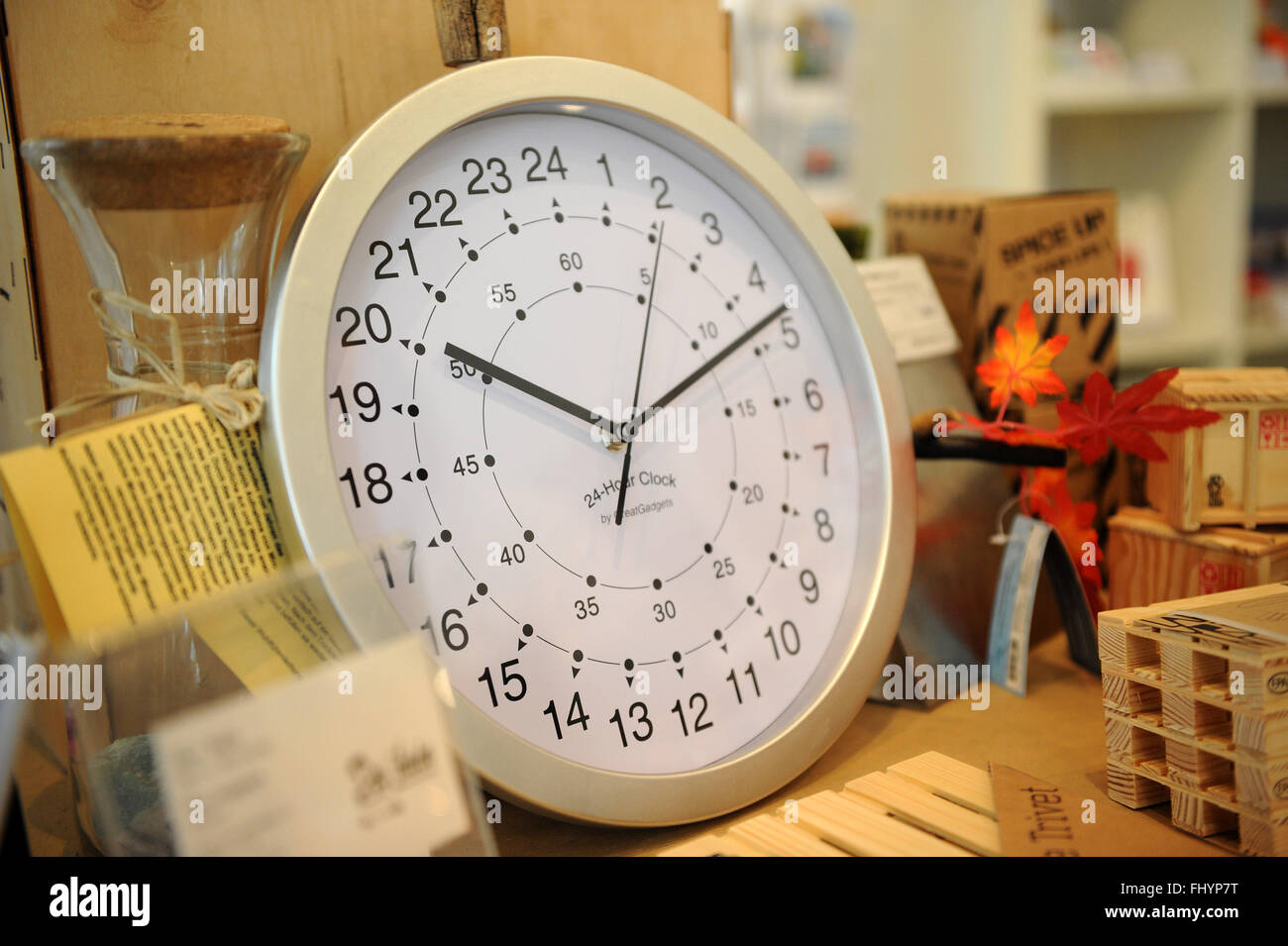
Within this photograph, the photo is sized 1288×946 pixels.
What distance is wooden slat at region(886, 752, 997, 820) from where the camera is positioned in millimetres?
752

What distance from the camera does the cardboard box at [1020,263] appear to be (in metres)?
1.21

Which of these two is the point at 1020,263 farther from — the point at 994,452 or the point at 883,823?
the point at 883,823

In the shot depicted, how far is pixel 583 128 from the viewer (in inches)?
32.5

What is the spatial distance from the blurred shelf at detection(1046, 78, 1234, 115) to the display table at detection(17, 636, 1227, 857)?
8.88 feet

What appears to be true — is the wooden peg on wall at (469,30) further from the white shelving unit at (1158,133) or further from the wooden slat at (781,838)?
the white shelving unit at (1158,133)

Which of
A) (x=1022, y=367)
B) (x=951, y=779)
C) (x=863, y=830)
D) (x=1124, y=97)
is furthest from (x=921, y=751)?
(x=1124, y=97)

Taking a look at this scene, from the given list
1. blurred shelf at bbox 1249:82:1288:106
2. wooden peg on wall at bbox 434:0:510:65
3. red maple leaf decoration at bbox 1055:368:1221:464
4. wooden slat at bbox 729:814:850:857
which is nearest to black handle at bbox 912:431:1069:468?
red maple leaf decoration at bbox 1055:368:1221:464

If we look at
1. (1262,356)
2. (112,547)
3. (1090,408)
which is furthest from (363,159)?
(1262,356)

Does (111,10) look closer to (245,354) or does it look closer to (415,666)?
(245,354)

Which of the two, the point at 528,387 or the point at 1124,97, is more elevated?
the point at 1124,97

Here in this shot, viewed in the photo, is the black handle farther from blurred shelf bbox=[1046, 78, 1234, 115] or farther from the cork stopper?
blurred shelf bbox=[1046, 78, 1234, 115]

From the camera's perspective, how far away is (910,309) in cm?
118

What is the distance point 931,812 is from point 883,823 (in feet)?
0.14

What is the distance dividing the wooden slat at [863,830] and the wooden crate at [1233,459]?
0.44 metres
